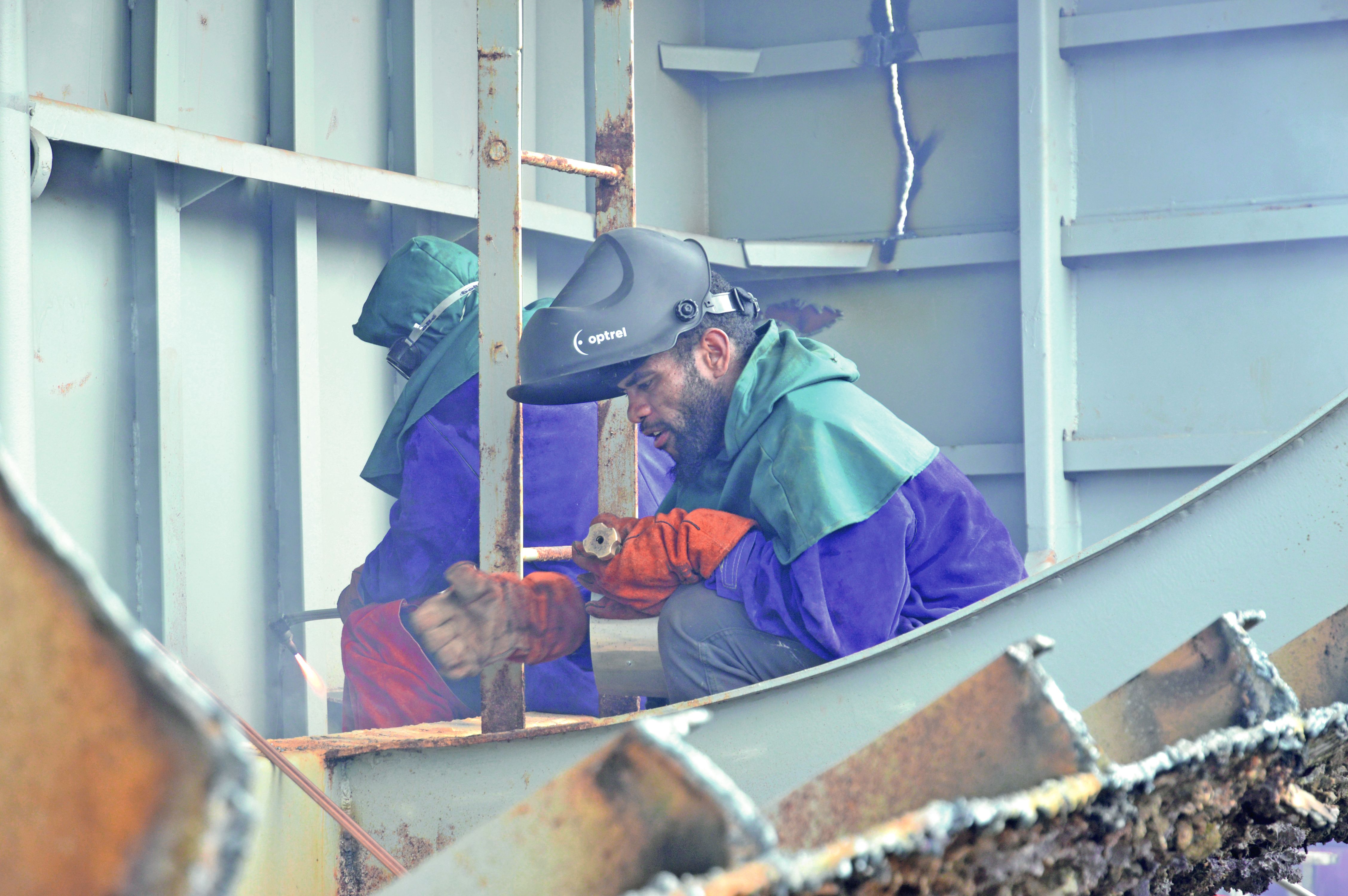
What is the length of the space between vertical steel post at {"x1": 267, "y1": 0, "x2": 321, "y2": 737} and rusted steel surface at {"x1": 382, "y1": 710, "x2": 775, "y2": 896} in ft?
10.00

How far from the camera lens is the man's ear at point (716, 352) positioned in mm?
2359

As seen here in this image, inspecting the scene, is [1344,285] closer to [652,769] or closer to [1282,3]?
[1282,3]

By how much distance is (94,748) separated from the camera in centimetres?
36

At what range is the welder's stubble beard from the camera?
237 centimetres

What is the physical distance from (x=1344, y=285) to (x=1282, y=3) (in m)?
1.00

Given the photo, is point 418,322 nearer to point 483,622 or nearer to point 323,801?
point 483,622

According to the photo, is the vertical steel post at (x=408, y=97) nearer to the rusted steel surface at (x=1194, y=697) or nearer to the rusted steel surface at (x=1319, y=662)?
the rusted steel surface at (x=1319, y=662)

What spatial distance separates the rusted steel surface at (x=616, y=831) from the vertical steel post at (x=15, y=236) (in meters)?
2.32

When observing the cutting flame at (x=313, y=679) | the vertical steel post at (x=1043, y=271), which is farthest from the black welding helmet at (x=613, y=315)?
the vertical steel post at (x=1043, y=271)

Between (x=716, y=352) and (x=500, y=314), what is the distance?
1.55 feet

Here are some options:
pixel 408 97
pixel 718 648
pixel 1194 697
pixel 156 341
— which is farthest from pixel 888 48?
pixel 1194 697

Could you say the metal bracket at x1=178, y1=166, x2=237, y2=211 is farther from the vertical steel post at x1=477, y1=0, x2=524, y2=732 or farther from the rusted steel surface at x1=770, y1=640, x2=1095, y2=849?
the rusted steel surface at x1=770, y1=640, x2=1095, y2=849

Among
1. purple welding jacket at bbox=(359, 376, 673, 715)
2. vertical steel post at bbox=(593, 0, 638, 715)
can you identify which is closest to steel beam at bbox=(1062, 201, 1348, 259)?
purple welding jacket at bbox=(359, 376, 673, 715)

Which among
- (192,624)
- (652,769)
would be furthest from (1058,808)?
(192,624)
